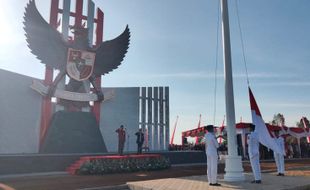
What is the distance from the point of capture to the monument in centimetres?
1891

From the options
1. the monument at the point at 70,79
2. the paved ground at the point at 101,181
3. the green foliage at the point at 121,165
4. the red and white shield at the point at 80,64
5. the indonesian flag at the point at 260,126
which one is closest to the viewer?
the paved ground at the point at 101,181

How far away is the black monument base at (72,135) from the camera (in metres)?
18.7

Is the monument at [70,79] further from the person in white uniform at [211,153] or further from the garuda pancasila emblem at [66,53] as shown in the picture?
the person in white uniform at [211,153]

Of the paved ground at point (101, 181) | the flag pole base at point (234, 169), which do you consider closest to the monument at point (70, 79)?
the paved ground at point (101, 181)

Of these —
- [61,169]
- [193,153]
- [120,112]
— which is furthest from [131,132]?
[61,169]

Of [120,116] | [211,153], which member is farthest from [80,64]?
[211,153]

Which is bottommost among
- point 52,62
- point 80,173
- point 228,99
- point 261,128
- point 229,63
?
point 80,173

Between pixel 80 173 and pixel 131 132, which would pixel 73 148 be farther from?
pixel 131 132

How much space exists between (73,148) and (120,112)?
988 cm

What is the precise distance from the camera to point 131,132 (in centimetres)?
2934

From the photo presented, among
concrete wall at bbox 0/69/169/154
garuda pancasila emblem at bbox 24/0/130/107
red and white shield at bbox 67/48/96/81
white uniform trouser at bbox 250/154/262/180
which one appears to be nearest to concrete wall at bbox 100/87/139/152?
concrete wall at bbox 0/69/169/154

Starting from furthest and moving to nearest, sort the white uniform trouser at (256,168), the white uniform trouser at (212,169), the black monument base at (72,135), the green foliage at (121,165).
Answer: the black monument base at (72,135), the green foliage at (121,165), the white uniform trouser at (256,168), the white uniform trouser at (212,169)

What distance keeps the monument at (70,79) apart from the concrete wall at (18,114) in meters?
1.87

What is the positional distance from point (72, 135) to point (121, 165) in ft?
18.9
